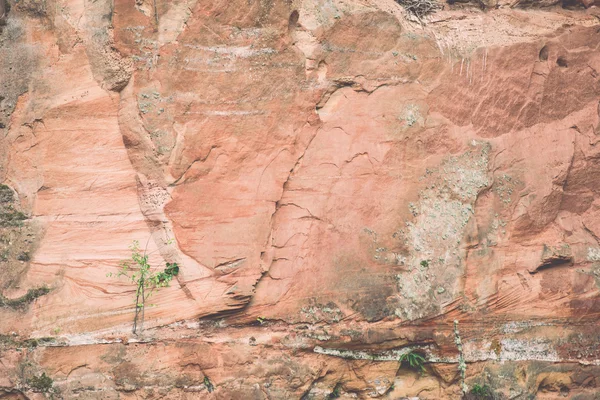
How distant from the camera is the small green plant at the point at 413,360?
5.04 meters

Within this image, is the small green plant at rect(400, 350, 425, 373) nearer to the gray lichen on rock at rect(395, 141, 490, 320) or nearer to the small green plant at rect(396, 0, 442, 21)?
the gray lichen on rock at rect(395, 141, 490, 320)

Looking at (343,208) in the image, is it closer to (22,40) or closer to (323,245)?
(323,245)

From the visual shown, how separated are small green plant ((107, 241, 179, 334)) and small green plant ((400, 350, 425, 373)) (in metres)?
1.74

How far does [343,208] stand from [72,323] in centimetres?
198

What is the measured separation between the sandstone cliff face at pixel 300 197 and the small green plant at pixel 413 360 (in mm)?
34

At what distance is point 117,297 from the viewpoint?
15.4ft

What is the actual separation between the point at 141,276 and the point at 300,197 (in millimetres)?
1195

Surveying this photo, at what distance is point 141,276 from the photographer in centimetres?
468

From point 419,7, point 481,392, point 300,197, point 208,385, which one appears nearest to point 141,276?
point 208,385

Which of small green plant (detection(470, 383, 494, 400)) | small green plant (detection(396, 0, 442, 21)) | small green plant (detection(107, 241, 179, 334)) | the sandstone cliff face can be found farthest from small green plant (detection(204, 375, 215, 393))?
small green plant (detection(396, 0, 442, 21))

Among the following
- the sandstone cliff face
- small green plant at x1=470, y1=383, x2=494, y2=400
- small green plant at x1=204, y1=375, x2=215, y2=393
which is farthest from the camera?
small green plant at x1=470, y1=383, x2=494, y2=400

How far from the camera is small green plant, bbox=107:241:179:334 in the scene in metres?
4.68

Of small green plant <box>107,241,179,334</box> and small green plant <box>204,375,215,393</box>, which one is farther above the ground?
small green plant <box>107,241,179,334</box>

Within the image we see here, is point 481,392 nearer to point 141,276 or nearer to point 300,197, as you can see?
point 300,197
